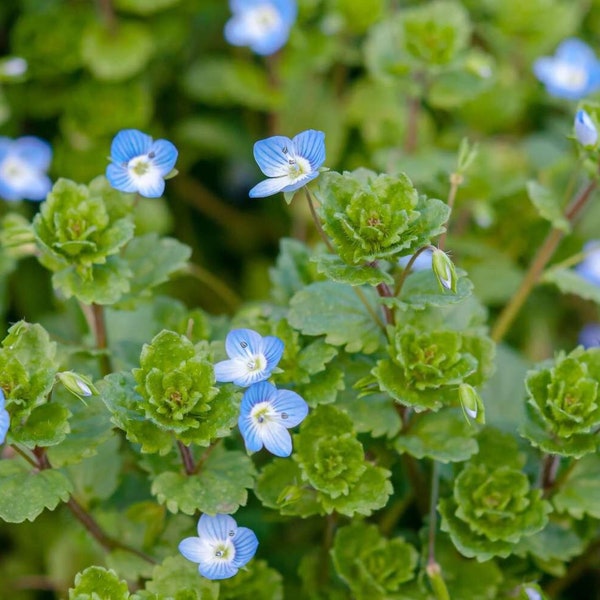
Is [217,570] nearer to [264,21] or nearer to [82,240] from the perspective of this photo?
[82,240]

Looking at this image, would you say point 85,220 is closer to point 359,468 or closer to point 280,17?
point 359,468

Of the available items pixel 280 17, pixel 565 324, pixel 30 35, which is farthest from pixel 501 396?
pixel 30 35

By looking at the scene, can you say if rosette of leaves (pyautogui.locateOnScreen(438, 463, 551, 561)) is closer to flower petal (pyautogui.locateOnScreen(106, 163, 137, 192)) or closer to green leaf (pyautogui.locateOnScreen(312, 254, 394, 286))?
green leaf (pyautogui.locateOnScreen(312, 254, 394, 286))

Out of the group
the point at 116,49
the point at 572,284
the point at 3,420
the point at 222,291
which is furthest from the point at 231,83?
the point at 3,420

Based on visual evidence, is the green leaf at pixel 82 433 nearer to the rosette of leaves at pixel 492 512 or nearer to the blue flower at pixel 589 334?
the rosette of leaves at pixel 492 512

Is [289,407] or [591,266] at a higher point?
[289,407]

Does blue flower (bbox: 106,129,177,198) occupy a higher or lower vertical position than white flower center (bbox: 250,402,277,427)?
higher

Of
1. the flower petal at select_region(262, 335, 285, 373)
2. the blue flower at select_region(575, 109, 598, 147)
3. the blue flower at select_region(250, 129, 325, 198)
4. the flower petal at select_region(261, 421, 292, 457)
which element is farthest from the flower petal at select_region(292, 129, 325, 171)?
the blue flower at select_region(575, 109, 598, 147)

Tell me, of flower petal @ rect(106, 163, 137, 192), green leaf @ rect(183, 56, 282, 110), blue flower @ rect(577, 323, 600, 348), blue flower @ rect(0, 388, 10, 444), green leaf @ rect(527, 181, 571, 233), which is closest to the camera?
blue flower @ rect(0, 388, 10, 444)
